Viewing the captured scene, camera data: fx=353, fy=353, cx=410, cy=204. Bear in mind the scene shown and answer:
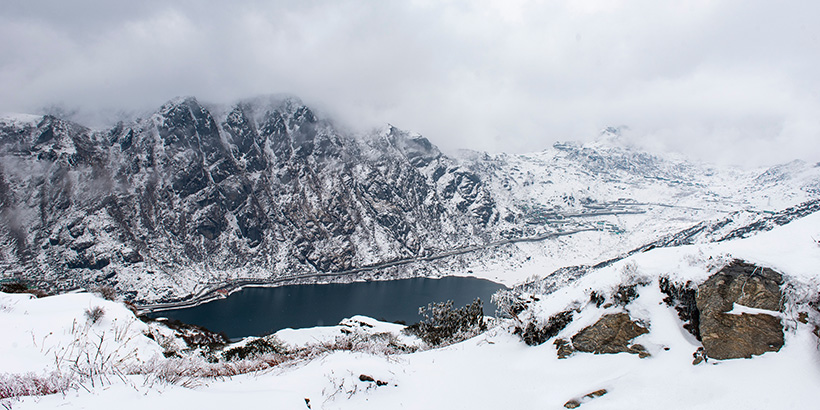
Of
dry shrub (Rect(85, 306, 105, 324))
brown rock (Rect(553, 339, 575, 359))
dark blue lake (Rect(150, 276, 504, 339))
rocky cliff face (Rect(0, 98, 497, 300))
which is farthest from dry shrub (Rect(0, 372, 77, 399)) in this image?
rocky cliff face (Rect(0, 98, 497, 300))

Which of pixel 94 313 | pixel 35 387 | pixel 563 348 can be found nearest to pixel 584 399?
pixel 563 348

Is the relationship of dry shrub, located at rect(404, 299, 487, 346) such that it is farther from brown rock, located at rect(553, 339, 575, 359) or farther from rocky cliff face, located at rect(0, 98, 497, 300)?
rocky cliff face, located at rect(0, 98, 497, 300)

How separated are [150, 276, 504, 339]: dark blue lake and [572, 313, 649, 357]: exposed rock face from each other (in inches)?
3913

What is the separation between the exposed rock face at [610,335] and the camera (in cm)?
1139

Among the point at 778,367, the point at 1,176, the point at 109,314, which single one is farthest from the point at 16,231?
the point at 778,367

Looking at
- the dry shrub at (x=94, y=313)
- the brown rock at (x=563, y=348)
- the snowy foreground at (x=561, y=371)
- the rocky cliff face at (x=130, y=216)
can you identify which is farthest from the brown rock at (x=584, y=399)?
the rocky cliff face at (x=130, y=216)

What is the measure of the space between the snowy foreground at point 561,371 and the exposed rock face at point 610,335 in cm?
30

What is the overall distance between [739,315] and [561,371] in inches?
197

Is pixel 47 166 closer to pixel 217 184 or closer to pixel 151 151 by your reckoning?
pixel 151 151

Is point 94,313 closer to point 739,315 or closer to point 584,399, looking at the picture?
point 584,399

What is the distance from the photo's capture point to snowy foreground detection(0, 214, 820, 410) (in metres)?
7.05

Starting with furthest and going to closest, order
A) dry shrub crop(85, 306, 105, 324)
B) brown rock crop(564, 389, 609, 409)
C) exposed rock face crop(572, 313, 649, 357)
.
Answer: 1. dry shrub crop(85, 306, 105, 324)
2. exposed rock face crop(572, 313, 649, 357)
3. brown rock crop(564, 389, 609, 409)

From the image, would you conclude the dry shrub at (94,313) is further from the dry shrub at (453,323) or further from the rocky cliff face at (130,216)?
the rocky cliff face at (130,216)

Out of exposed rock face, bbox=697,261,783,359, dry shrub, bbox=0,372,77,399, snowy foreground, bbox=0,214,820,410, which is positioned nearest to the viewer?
dry shrub, bbox=0,372,77,399
